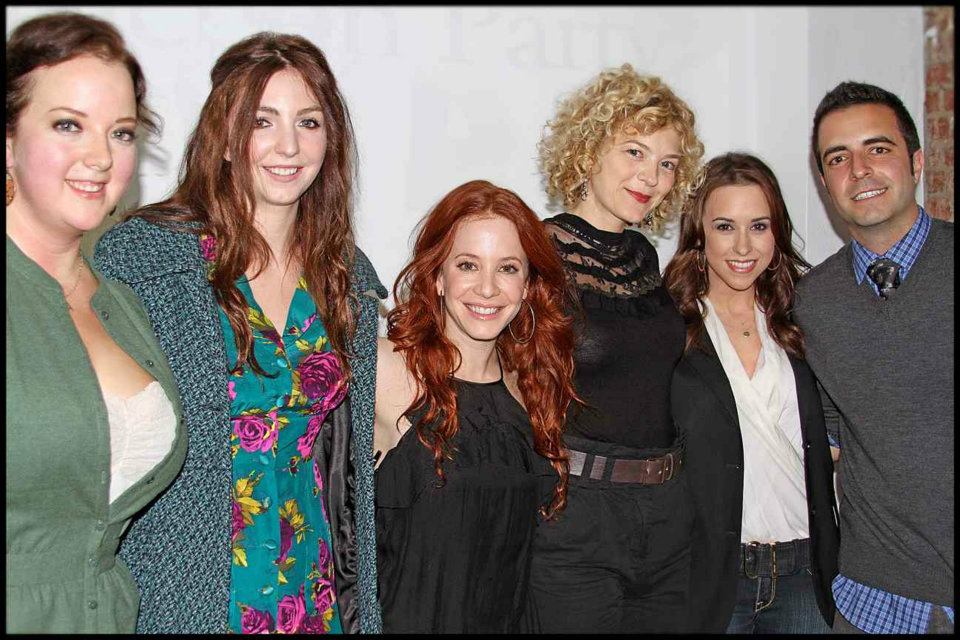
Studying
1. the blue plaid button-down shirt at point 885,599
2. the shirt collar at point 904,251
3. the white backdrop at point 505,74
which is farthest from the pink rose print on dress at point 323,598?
the shirt collar at point 904,251

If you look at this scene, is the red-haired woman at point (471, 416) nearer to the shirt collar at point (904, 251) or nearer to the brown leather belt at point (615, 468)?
the brown leather belt at point (615, 468)

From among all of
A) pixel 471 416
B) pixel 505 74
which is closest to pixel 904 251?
pixel 471 416

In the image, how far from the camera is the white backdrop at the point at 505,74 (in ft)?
10.2

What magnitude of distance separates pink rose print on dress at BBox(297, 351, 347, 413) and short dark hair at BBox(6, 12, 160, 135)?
0.81 m

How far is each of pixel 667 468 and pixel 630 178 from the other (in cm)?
89

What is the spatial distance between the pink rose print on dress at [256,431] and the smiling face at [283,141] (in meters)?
0.54

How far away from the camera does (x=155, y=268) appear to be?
7.11 ft

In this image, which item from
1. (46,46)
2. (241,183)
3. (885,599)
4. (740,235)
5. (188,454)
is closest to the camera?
(46,46)

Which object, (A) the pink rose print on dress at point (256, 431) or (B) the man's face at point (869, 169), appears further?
(B) the man's face at point (869, 169)

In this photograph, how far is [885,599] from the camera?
2723 millimetres

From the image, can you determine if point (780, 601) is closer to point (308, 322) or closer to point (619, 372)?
point (619, 372)

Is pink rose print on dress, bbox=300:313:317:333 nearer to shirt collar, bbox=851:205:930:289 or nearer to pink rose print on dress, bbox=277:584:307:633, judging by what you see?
pink rose print on dress, bbox=277:584:307:633

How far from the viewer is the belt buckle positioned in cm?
276

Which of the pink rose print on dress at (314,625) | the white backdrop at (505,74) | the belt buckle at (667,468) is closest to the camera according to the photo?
the pink rose print on dress at (314,625)
